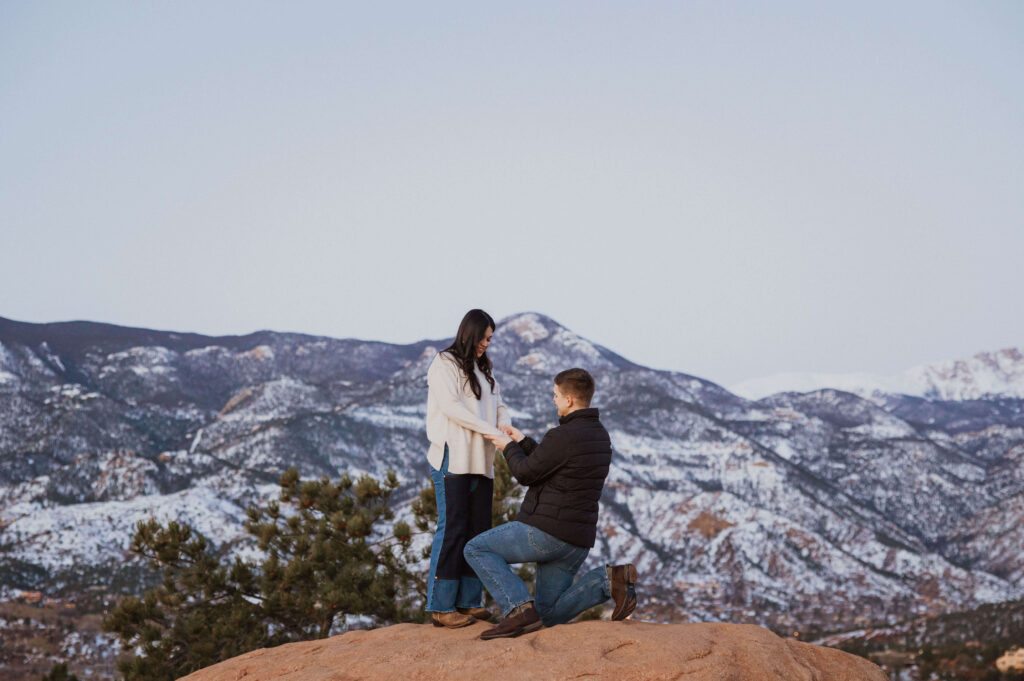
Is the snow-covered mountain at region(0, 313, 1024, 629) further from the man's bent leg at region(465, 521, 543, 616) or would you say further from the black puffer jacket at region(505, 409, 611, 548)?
the black puffer jacket at region(505, 409, 611, 548)

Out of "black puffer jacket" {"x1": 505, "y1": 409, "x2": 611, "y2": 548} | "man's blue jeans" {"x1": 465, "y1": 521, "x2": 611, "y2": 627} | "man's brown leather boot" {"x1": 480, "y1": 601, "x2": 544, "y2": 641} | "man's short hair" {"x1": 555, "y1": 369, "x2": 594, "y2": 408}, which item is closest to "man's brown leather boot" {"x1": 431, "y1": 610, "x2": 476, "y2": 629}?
"man's blue jeans" {"x1": 465, "y1": 521, "x2": 611, "y2": 627}

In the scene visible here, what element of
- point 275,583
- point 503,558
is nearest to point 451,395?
point 503,558

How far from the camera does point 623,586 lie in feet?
19.4

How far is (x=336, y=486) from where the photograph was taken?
12547mm

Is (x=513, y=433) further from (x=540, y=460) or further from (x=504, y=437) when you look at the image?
(x=540, y=460)

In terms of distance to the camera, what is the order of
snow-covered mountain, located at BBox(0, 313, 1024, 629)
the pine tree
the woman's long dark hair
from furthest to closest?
snow-covered mountain, located at BBox(0, 313, 1024, 629) < the pine tree < the woman's long dark hair

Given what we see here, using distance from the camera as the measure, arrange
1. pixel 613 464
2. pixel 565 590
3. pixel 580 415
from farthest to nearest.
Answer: pixel 613 464 < pixel 565 590 < pixel 580 415

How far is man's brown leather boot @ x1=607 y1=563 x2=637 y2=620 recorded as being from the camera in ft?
19.4

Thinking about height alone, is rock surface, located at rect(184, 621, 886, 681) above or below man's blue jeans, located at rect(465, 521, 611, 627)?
below

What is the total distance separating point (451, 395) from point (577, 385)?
981 mm

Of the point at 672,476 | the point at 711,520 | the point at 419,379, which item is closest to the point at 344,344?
the point at 419,379

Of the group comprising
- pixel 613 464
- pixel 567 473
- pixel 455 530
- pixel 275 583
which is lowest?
pixel 613 464

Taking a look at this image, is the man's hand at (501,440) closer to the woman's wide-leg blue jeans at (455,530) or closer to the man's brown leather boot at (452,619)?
the woman's wide-leg blue jeans at (455,530)

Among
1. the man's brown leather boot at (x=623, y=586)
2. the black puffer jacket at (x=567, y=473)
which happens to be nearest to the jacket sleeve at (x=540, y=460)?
the black puffer jacket at (x=567, y=473)
